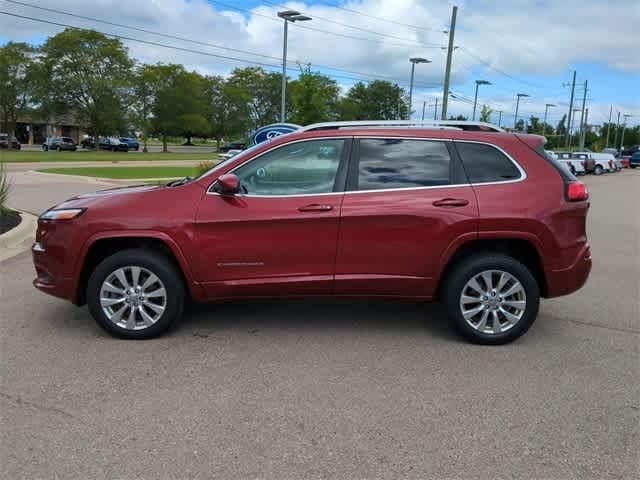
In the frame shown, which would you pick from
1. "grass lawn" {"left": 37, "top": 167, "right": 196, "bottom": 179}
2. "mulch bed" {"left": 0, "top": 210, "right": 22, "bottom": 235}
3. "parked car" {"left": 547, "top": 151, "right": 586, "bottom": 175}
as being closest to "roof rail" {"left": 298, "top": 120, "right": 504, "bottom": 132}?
"mulch bed" {"left": 0, "top": 210, "right": 22, "bottom": 235}

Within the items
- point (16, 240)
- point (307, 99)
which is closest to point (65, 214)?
point (16, 240)

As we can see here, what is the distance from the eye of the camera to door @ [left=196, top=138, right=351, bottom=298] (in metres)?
4.54

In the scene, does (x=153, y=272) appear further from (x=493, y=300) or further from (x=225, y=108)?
(x=225, y=108)

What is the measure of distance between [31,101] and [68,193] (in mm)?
46750

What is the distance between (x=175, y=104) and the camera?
64.8 metres

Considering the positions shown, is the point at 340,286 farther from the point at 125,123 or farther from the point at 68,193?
the point at 125,123

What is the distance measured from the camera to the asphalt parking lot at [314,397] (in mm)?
3016

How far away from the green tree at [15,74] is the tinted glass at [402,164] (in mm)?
58652

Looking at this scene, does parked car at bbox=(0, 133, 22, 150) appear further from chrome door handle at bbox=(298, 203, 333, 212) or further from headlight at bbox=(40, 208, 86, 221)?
chrome door handle at bbox=(298, 203, 333, 212)

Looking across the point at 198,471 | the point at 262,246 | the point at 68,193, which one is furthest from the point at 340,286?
the point at 68,193

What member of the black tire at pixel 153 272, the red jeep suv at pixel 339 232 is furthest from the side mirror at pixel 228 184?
the black tire at pixel 153 272

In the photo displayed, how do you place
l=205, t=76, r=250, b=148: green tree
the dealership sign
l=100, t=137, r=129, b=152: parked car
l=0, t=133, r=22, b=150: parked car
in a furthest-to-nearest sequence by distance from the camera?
1. l=205, t=76, r=250, b=148: green tree
2. l=100, t=137, r=129, b=152: parked car
3. l=0, t=133, r=22, b=150: parked car
4. the dealership sign

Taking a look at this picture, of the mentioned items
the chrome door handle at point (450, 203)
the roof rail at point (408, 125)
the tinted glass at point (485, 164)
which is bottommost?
the chrome door handle at point (450, 203)

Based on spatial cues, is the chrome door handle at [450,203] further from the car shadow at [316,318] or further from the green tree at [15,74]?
the green tree at [15,74]
